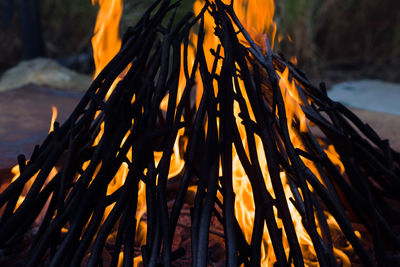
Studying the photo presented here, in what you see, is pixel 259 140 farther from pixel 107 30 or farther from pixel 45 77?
pixel 45 77

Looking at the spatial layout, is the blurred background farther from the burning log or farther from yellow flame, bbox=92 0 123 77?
the burning log

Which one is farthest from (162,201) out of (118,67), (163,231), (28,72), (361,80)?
(361,80)

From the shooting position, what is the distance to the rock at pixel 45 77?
3602 mm

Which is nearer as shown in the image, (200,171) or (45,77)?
(200,171)

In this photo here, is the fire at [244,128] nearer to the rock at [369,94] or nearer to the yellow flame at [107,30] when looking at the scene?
the yellow flame at [107,30]

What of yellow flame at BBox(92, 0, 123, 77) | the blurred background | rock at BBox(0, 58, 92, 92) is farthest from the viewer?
the blurred background

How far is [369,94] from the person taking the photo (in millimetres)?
5047

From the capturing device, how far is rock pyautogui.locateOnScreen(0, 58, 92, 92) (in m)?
3.60

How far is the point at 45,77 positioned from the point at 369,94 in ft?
11.6

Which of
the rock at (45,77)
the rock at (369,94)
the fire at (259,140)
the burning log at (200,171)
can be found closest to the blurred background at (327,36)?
the rock at (369,94)

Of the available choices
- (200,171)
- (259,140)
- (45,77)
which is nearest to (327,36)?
(45,77)

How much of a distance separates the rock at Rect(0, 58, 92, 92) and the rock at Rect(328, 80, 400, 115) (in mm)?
2688

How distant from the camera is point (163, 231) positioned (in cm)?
97

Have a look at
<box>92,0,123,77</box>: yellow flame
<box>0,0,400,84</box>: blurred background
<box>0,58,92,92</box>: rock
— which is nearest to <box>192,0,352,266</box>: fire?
<box>92,0,123,77</box>: yellow flame
